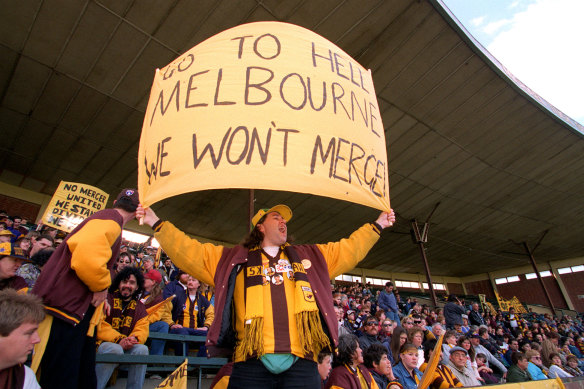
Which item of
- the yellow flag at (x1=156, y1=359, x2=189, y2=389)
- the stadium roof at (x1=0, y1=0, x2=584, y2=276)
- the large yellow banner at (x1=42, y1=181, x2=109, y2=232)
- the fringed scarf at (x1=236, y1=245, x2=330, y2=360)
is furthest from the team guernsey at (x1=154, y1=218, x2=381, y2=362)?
the stadium roof at (x1=0, y1=0, x2=584, y2=276)

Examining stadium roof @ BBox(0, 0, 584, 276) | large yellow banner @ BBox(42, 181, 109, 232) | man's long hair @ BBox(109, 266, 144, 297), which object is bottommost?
man's long hair @ BBox(109, 266, 144, 297)

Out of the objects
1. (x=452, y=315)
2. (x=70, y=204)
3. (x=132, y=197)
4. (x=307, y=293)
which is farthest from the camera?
(x=452, y=315)

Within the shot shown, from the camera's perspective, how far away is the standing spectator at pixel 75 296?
168 cm

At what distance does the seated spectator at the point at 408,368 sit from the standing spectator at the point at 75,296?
3406mm

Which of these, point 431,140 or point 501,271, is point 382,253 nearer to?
point 431,140

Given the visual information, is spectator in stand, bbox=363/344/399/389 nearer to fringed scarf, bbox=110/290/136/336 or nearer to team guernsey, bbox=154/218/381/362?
team guernsey, bbox=154/218/381/362

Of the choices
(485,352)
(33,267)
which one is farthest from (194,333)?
(485,352)

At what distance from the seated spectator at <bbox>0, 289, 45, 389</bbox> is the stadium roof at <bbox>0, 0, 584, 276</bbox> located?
7.00 m

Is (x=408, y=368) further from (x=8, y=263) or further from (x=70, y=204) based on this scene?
(x=70, y=204)

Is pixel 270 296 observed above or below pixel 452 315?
below

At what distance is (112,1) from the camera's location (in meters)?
6.59

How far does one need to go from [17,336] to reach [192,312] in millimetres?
3404

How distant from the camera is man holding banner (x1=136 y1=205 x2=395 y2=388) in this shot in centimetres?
153

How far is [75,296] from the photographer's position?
1.79 metres
